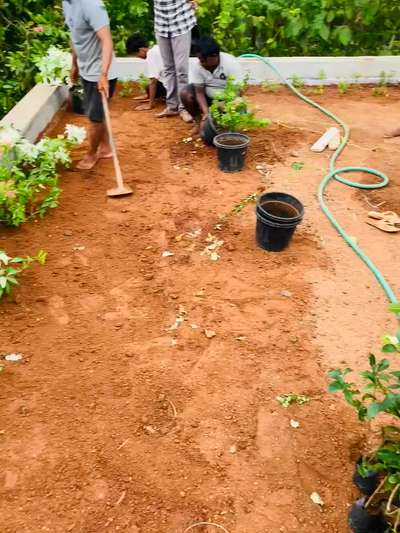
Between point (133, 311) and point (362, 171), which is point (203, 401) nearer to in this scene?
point (133, 311)

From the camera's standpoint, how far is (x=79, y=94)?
5.30 m

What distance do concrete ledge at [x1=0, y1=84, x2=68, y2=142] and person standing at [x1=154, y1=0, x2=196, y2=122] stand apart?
3.66ft

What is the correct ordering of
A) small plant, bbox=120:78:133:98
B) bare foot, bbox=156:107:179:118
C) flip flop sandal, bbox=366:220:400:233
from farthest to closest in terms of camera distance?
small plant, bbox=120:78:133:98, bare foot, bbox=156:107:179:118, flip flop sandal, bbox=366:220:400:233

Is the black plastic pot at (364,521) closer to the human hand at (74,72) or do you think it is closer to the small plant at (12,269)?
the small plant at (12,269)

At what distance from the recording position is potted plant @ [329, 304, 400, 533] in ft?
5.91

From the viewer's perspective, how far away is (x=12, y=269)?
3.08 meters

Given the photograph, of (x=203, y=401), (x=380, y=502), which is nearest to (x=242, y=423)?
(x=203, y=401)

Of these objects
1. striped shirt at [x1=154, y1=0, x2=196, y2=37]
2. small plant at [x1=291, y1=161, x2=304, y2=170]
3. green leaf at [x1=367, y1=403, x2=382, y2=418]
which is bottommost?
small plant at [x1=291, y1=161, x2=304, y2=170]

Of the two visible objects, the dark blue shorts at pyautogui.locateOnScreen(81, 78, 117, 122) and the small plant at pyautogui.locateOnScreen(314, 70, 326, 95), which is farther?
the small plant at pyautogui.locateOnScreen(314, 70, 326, 95)

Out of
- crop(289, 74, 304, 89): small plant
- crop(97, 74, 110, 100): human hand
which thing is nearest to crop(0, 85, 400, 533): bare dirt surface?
crop(97, 74, 110, 100): human hand

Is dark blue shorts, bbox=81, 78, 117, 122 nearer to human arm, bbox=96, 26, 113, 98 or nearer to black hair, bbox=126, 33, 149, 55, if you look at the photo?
human arm, bbox=96, 26, 113, 98

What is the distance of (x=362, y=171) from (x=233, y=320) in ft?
7.35

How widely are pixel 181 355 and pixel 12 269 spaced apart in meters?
1.17

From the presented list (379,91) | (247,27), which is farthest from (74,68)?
(379,91)
